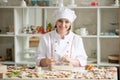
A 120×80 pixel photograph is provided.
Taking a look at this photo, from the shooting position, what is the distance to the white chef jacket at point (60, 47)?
2.47 m

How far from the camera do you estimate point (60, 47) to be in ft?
8.26

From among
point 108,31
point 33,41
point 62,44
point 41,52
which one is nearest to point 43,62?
point 41,52

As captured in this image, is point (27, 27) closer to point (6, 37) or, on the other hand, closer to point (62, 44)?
point (6, 37)

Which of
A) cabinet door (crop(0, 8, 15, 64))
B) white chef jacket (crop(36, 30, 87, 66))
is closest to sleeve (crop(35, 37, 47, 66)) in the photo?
white chef jacket (crop(36, 30, 87, 66))

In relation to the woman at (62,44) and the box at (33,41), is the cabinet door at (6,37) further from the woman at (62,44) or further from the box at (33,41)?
the woman at (62,44)

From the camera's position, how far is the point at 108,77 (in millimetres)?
1846

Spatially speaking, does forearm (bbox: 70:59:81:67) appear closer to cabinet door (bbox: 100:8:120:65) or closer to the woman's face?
the woman's face

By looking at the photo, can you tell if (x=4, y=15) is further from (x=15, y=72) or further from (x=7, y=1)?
(x=15, y=72)

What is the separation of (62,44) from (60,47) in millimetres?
44

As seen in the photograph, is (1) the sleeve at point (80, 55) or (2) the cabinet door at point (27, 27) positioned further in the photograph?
(2) the cabinet door at point (27, 27)

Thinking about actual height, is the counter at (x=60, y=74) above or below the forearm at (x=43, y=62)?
below

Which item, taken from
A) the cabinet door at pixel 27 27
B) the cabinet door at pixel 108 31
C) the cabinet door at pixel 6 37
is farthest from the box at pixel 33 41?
the cabinet door at pixel 108 31

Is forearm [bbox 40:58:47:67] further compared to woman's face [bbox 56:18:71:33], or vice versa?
woman's face [bbox 56:18:71:33]

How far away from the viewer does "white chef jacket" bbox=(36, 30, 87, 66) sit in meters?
2.47
